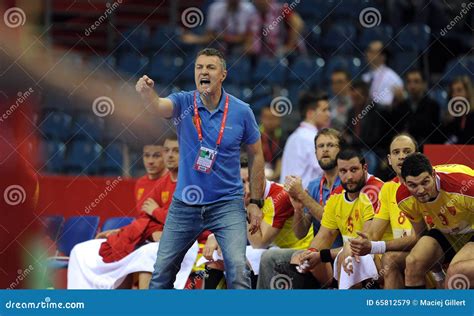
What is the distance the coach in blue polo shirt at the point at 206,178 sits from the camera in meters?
7.45

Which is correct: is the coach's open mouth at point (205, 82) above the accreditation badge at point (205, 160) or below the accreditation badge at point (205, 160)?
above

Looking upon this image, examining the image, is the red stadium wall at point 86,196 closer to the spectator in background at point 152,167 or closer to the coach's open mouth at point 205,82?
the spectator in background at point 152,167

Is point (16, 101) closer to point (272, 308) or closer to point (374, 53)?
point (272, 308)

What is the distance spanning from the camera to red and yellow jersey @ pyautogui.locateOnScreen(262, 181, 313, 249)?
8.91m

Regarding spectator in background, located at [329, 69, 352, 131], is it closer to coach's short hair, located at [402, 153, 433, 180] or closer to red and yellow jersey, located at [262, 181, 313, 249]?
red and yellow jersey, located at [262, 181, 313, 249]

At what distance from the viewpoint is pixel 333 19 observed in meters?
13.4

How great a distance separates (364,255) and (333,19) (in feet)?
19.3

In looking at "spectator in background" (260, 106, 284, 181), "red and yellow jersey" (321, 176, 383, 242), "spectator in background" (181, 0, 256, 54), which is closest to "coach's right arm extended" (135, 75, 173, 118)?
"red and yellow jersey" (321, 176, 383, 242)

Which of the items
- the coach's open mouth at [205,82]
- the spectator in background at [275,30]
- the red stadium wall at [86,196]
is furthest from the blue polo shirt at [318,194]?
the spectator in background at [275,30]

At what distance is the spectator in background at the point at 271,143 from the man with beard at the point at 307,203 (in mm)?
2191

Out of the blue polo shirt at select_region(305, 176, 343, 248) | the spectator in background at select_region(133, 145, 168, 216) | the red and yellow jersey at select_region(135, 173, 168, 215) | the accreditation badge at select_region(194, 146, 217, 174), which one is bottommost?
the red and yellow jersey at select_region(135, 173, 168, 215)

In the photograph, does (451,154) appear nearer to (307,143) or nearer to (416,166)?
(416,166)

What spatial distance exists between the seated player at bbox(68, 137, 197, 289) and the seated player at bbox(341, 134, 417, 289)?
1878mm

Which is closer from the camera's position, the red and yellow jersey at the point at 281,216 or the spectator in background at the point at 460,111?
the red and yellow jersey at the point at 281,216
